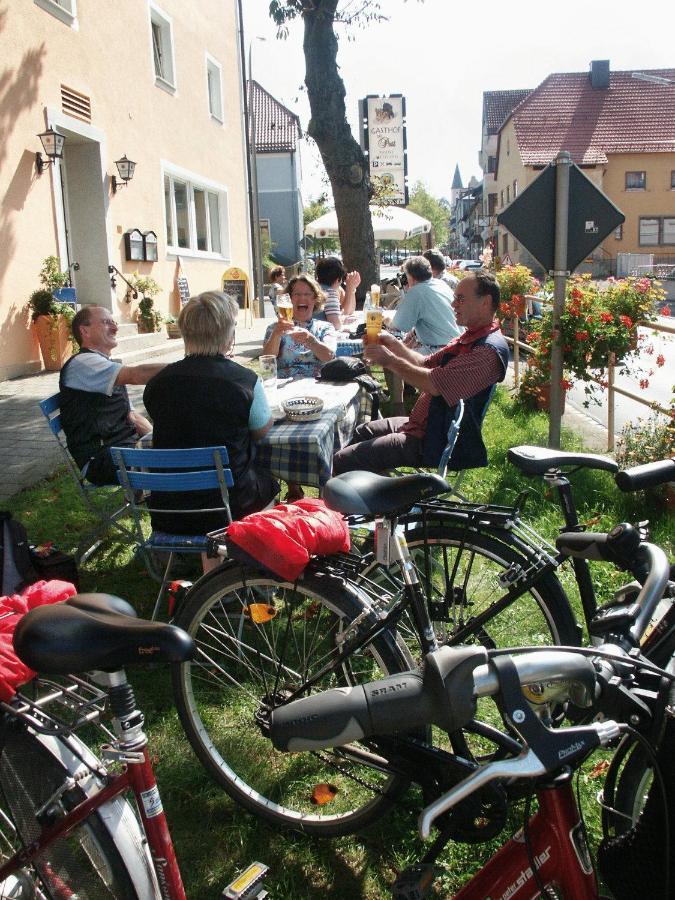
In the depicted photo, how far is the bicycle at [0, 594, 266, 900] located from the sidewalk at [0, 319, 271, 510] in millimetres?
4309

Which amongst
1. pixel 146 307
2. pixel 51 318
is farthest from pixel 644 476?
pixel 146 307

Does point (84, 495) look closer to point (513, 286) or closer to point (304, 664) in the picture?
point (304, 664)

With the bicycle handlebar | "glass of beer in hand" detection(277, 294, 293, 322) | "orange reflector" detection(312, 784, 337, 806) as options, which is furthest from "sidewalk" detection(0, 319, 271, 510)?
the bicycle handlebar

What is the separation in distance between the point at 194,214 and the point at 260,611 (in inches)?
691

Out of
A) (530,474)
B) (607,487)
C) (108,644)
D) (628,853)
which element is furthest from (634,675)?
(607,487)

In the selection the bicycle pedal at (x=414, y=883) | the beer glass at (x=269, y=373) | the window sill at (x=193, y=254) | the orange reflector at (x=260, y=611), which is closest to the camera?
the bicycle pedal at (x=414, y=883)

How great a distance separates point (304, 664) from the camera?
2557mm

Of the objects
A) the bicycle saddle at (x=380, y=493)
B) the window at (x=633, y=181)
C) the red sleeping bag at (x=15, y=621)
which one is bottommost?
the red sleeping bag at (x=15, y=621)

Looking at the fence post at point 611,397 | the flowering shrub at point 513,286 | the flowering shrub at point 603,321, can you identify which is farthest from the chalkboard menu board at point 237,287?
the fence post at point 611,397

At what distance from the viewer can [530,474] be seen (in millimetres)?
2617

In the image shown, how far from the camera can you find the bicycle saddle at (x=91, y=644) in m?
1.55

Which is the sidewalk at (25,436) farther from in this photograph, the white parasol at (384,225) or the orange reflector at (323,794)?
the white parasol at (384,225)

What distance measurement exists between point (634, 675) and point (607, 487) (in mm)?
4312

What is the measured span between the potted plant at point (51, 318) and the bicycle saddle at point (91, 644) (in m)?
9.99
